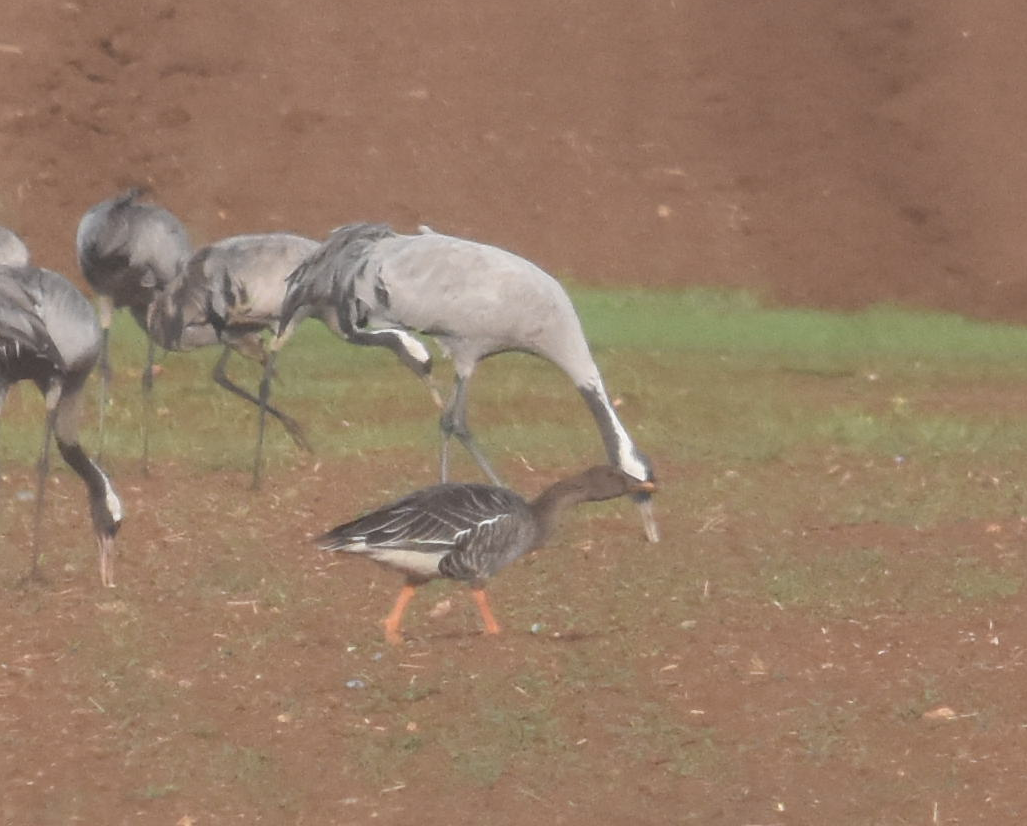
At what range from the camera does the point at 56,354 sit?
353 inches

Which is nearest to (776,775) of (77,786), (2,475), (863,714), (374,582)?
(863,714)

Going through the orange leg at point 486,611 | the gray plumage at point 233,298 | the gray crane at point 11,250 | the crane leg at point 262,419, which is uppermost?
the gray crane at point 11,250

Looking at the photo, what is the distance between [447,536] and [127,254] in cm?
473

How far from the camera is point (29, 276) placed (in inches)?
361

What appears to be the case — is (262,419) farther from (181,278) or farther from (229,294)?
(181,278)

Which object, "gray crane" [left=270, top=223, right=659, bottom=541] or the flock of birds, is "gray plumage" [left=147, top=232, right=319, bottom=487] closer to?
the flock of birds

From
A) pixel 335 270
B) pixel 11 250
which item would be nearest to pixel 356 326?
pixel 335 270

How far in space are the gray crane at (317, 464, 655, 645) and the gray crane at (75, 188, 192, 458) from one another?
13.7ft

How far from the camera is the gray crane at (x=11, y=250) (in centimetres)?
1120

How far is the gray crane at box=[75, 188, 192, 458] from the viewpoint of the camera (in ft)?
37.5

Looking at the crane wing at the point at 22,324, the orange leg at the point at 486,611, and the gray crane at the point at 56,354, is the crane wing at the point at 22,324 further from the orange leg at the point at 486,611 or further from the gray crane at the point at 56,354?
the orange leg at the point at 486,611

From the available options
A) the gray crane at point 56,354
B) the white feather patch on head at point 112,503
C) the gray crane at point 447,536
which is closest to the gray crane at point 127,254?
the gray crane at point 56,354

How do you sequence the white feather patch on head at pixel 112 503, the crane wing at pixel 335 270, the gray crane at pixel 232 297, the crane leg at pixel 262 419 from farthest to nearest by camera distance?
the gray crane at pixel 232 297, the crane leg at pixel 262 419, the crane wing at pixel 335 270, the white feather patch on head at pixel 112 503

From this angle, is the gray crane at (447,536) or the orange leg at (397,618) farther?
the orange leg at (397,618)
